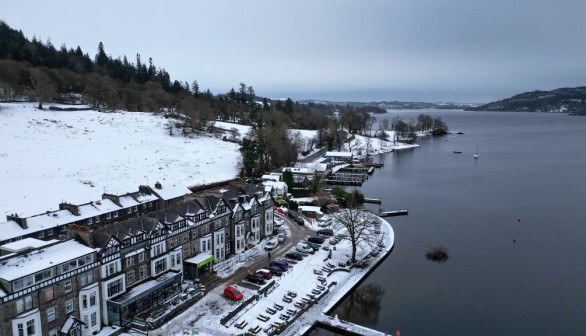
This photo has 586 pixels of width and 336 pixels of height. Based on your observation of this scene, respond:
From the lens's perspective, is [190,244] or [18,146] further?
[18,146]

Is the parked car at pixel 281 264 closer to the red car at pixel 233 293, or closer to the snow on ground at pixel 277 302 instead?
the snow on ground at pixel 277 302

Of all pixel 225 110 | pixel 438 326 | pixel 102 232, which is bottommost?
pixel 438 326

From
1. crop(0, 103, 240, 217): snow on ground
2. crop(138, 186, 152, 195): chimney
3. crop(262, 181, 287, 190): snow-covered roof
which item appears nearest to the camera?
crop(138, 186, 152, 195): chimney

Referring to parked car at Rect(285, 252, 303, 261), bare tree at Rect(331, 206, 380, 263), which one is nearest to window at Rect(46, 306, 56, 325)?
parked car at Rect(285, 252, 303, 261)

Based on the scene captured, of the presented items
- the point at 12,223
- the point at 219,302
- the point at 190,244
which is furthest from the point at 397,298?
the point at 12,223

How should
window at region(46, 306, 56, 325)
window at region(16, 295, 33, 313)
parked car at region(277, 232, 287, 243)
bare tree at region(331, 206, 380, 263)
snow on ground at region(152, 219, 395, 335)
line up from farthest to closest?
parked car at region(277, 232, 287, 243), bare tree at region(331, 206, 380, 263), snow on ground at region(152, 219, 395, 335), window at region(46, 306, 56, 325), window at region(16, 295, 33, 313)

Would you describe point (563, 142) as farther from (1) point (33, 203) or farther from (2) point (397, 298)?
(1) point (33, 203)

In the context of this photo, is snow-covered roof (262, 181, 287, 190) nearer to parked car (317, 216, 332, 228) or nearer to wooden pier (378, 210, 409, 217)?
parked car (317, 216, 332, 228)
